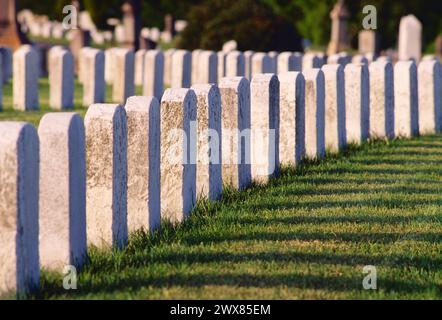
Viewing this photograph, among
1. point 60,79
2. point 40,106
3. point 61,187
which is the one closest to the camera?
point 61,187

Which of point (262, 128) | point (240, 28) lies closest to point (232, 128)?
point (262, 128)

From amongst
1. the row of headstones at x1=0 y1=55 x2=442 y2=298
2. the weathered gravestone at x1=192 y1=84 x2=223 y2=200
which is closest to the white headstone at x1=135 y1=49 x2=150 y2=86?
the row of headstones at x1=0 y1=55 x2=442 y2=298

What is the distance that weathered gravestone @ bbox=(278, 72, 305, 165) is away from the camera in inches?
405

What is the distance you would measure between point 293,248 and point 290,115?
11.2ft

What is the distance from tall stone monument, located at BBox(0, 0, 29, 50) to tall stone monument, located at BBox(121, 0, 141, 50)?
607 cm

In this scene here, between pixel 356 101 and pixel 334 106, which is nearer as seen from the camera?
pixel 334 106

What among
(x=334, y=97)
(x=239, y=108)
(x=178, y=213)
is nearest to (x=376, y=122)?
(x=334, y=97)

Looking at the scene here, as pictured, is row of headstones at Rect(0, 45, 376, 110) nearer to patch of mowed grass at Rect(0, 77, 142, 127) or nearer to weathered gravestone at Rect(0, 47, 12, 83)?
patch of mowed grass at Rect(0, 77, 142, 127)

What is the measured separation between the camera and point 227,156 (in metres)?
9.20

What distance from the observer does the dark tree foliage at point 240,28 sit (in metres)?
28.0

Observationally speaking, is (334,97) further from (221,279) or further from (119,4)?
(119,4)

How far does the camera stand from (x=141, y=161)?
732cm

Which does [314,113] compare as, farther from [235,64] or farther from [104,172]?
[235,64]
